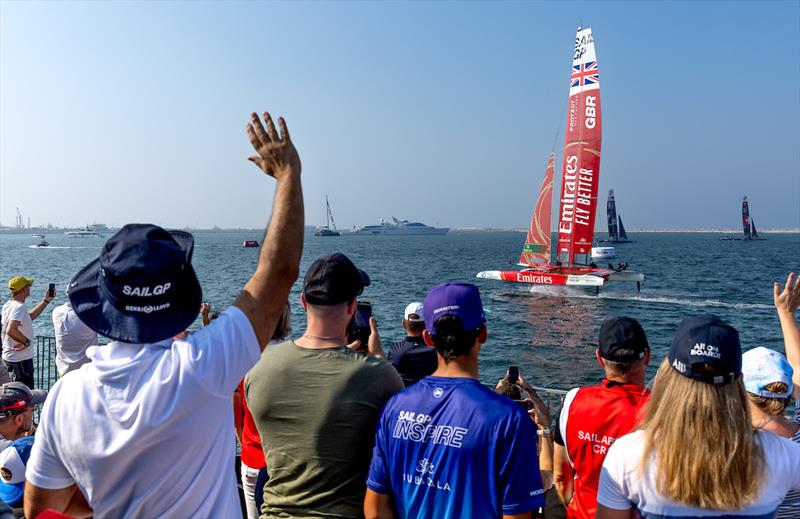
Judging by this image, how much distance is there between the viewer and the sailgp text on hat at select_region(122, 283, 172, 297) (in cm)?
169

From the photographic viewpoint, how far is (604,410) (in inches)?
109

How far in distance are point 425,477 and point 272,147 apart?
53.5 inches

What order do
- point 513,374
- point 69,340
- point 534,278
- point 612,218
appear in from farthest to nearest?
point 612,218 → point 534,278 → point 69,340 → point 513,374

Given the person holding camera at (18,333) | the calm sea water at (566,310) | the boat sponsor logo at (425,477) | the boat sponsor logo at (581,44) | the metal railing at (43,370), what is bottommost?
the calm sea water at (566,310)

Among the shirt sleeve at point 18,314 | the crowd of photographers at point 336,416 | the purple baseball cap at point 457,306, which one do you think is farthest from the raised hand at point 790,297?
the shirt sleeve at point 18,314

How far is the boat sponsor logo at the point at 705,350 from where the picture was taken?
2.01m

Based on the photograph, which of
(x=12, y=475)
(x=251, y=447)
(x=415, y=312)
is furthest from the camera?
(x=415, y=312)

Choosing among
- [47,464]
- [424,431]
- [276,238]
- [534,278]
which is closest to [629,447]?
[424,431]

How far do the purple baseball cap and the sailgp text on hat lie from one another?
1040 millimetres

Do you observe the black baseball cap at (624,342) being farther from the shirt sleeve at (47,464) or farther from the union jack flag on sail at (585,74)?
the union jack flag on sail at (585,74)

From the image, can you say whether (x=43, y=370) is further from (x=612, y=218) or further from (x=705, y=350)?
(x=612, y=218)

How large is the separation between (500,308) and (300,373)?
30.1 meters

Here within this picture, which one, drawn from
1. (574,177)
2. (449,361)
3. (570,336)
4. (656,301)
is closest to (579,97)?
(574,177)

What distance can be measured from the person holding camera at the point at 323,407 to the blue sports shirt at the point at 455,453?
14 centimetres
